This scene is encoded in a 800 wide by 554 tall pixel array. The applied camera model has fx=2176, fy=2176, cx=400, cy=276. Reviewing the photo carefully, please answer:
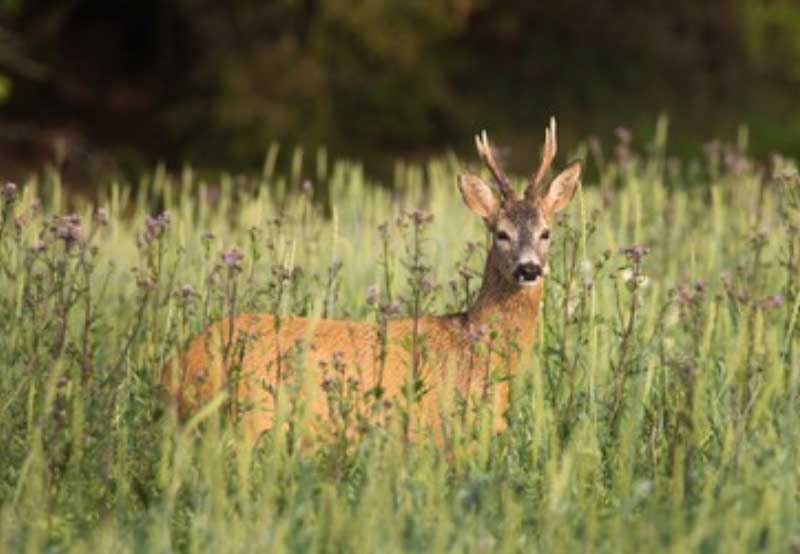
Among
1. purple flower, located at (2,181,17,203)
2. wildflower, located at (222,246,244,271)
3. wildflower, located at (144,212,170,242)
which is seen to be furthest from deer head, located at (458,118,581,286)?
purple flower, located at (2,181,17,203)

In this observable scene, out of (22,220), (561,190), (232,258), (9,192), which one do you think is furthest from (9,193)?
(561,190)

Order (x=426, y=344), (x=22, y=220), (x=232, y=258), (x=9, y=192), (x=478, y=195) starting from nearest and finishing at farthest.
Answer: (x=232, y=258) → (x=9, y=192) → (x=426, y=344) → (x=22, y=220) → (x=478, y=195)

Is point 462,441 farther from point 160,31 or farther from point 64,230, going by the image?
point 160,31

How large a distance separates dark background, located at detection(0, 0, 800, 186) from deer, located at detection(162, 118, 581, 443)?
46.9 feet

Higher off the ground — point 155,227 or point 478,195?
point 478,195

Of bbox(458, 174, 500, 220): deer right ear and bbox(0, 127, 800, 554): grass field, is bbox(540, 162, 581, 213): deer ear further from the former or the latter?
bbox(0, 127, 800, 554): grass field

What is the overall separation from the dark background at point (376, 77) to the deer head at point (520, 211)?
1418 centimetres

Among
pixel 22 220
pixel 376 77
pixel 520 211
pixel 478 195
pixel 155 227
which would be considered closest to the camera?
pixel 155 227

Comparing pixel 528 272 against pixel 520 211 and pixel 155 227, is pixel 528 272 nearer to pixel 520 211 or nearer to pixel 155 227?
pixel 520 211

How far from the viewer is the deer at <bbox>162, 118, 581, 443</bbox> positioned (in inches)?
251

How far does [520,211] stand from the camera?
7.36 meters

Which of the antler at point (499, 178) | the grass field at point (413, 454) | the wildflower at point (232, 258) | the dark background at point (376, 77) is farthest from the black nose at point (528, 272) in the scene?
the dark background at point (376, 77)

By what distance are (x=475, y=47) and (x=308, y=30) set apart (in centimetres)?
371

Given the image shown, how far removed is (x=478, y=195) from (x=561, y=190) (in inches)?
11.6
